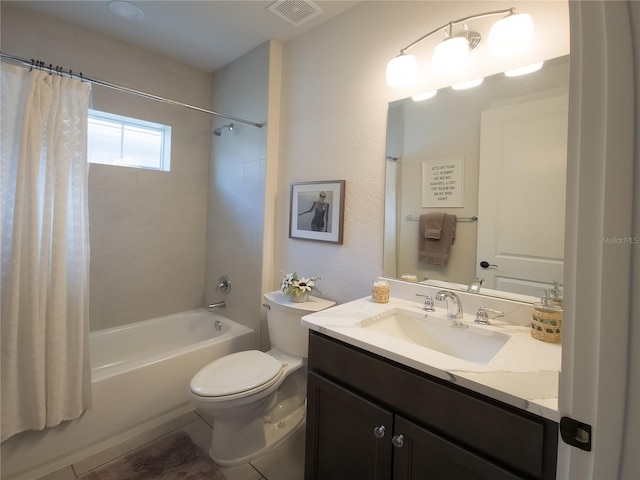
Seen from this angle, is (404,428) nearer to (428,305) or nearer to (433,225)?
(428,305)

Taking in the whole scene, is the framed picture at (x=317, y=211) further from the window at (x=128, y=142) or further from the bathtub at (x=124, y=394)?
the window at (x=128, y=142)

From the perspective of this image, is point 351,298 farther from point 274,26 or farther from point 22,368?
point 274,26

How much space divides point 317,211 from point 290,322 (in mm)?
703

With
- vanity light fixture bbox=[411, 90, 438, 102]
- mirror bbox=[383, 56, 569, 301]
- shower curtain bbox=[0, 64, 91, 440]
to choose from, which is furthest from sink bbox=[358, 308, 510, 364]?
shower curtain bbox=[0, 64, 91, 440]

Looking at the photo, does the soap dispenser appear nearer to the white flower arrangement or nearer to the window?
the white flower arrangement

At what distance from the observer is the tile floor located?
1.49 m

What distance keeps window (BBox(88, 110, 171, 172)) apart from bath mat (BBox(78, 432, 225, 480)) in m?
1.91

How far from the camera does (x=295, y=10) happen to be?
180 centimetres

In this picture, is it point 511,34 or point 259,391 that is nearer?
point 511,34

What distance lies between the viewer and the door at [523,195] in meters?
1.14

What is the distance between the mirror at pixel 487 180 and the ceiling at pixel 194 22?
96cm

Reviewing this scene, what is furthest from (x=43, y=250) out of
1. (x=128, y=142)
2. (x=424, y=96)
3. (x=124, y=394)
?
(x=424, y=96)

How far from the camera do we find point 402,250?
1.58m

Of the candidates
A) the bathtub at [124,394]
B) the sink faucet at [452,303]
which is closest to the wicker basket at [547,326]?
the sink faucet at [452,303]
